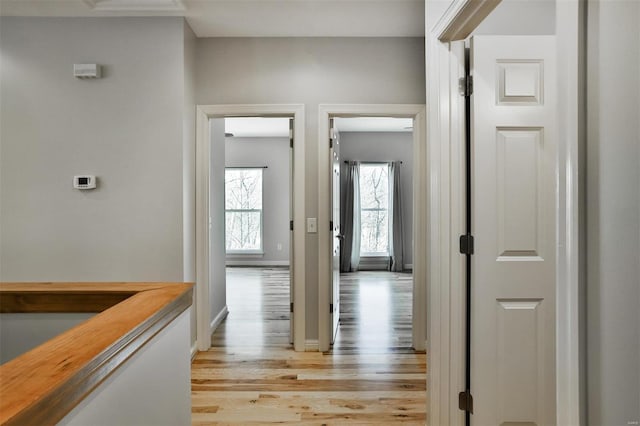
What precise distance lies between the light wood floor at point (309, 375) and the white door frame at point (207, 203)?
287mm

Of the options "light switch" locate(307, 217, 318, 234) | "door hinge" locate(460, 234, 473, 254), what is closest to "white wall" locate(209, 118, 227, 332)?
"light switch" locate(307, 217, 318, 234)

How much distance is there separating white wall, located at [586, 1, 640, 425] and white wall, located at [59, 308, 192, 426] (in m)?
1.08

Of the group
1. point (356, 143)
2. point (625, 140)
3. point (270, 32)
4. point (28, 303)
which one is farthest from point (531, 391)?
point (356, 143)

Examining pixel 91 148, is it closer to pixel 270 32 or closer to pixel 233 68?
pixel 233 68

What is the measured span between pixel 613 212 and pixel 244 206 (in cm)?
777

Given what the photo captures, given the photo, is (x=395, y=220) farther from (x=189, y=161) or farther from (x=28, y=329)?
(x=28, y=329)

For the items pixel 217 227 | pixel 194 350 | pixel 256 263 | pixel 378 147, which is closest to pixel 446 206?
pixel 194 350

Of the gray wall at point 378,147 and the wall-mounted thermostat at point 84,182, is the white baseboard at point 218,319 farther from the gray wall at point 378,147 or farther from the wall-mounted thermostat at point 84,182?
the gray wall at point 378,147

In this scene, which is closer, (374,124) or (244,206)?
(374,124)

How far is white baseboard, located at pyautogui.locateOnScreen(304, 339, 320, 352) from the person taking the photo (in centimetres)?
332

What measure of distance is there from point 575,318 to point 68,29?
360 centimetres

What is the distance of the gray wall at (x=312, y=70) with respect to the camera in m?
3.29

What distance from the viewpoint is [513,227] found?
70.2 inches

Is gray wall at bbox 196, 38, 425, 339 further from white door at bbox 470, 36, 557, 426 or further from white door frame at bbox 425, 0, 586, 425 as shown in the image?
white door at bbox 470, 36, 557, 426
